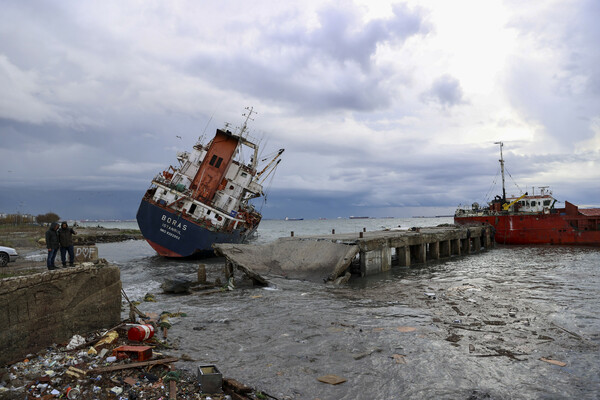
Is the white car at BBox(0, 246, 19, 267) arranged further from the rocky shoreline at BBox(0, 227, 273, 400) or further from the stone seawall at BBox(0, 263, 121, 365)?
the rocky shoreline at BBox(0, 227, 273, 400)

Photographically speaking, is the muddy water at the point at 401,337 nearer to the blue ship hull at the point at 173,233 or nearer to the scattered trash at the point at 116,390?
the scattered trash at the point at 116,390

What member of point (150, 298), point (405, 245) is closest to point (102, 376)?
point (150, 298)

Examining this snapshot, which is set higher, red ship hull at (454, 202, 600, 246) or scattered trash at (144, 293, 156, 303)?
red ship hull at (454, 202, 600, 246)

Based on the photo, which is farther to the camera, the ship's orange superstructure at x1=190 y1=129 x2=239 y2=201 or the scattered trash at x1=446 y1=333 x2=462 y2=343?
the ship's orange superstructure at x1=190 y1=129 x2=239 y2=201

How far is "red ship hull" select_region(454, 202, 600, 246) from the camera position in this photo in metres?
36.0

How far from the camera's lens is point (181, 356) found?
25.3ft

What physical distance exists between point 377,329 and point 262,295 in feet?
19.1

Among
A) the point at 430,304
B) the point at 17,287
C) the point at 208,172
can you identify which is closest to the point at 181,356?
the point at 17,287

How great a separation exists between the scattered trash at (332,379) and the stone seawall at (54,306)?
5439mm

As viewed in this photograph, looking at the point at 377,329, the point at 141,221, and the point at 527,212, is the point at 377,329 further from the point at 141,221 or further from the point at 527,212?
the point at 527,212

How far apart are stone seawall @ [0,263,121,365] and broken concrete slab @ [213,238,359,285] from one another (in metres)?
7.78

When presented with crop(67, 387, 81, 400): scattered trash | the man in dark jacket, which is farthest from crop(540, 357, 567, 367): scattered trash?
the man in dark jacket

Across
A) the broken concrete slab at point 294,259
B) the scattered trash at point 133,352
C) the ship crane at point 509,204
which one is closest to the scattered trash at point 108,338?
the scattered trash at point 133,352

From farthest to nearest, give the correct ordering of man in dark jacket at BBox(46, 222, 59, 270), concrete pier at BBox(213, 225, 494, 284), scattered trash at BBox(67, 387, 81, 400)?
concrete pier at BBox(213, 225, 494, 284), man in dark jacket at BBox(46, 222, 59, 270), scattered trash at BBox(67, 387, 81, 400)
